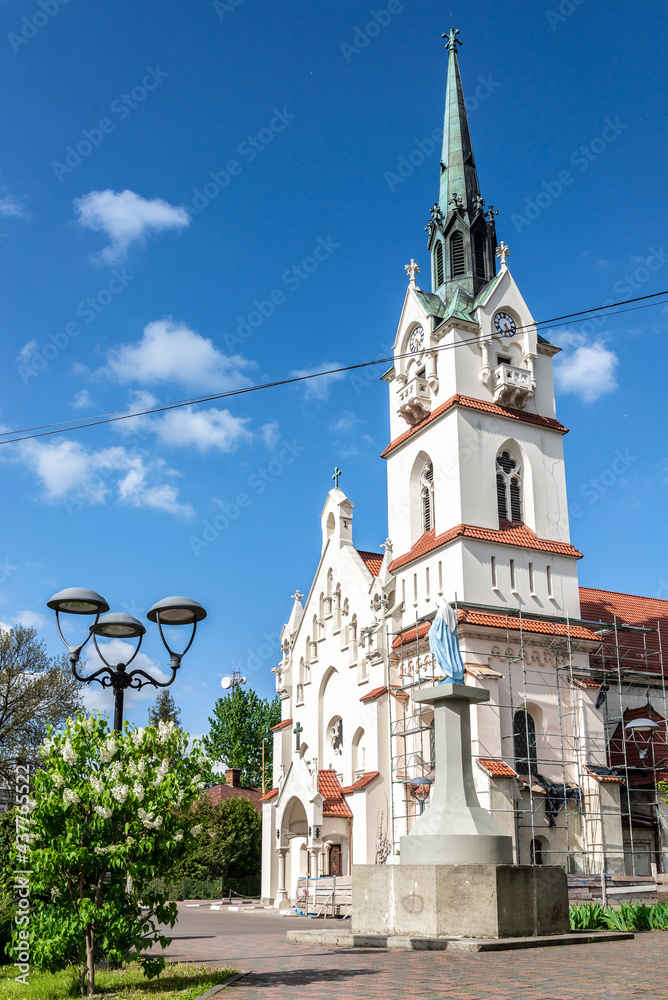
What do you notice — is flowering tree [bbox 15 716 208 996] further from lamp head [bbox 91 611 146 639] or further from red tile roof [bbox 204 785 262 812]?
red tile roof [bbox 204 785 262 812]

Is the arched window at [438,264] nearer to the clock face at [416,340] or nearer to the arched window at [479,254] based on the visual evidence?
the arched window at [479,254]

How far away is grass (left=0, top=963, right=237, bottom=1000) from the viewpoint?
959 cm

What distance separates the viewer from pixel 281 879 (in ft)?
122

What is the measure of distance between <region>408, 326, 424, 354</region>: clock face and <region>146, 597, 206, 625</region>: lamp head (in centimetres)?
2669

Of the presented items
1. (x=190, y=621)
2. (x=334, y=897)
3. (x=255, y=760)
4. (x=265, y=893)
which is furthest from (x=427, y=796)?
(x=255, y=760)

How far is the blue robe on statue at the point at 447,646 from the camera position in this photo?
1728 centimetres

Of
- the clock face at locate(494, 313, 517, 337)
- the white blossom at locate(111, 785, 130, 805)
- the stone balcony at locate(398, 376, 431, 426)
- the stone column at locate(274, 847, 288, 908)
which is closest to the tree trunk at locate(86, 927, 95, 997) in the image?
the white blossom at locate(111, 785, 130, 805)

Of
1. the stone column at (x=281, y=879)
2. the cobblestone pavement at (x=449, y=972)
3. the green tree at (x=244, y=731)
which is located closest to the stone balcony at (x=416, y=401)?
the stone column at (x=281, y=879)

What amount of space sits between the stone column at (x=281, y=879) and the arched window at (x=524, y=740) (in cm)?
1195

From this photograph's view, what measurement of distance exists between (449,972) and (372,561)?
2936 cm

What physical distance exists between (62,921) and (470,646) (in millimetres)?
21170

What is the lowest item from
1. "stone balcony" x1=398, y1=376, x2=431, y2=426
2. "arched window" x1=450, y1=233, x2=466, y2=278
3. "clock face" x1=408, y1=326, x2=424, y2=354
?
"stone balcony" x1=398, y1=376, x2=431, y2=426

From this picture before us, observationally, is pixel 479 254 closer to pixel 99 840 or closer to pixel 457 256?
pixel 457 256

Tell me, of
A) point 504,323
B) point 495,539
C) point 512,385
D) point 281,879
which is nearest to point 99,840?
point 495,539
